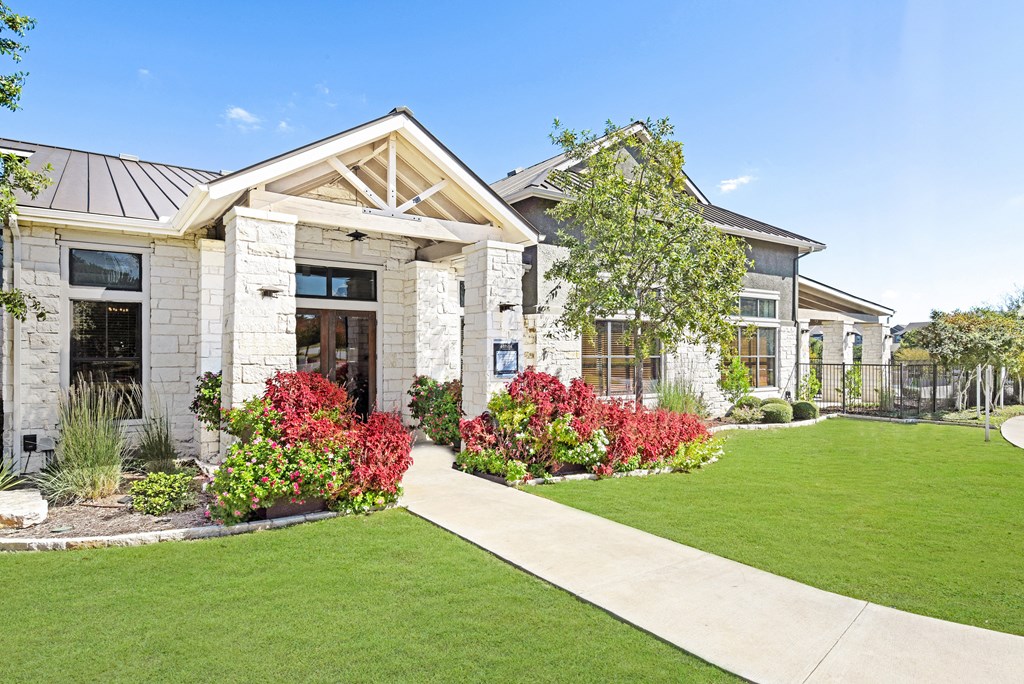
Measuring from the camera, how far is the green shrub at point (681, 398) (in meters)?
12.4

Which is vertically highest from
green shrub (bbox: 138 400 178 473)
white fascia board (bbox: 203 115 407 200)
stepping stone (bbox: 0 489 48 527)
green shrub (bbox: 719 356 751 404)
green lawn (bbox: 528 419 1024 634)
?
white fascia board (bbox: 203 115 407 200)

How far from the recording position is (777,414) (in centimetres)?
1349

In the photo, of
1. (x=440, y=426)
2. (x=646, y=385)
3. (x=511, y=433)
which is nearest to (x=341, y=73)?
(x=440, y=426)

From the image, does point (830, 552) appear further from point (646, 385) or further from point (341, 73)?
point (341, 73)

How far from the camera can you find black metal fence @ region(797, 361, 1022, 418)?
1511 cm

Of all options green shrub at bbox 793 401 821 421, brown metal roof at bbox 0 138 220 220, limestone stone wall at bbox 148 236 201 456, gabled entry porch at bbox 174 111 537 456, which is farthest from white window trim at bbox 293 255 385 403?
green shrub at bbox 793 401 821 421

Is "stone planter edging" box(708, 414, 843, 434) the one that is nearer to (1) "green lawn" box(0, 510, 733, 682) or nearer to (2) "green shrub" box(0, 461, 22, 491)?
(1) "green lawn" box(0, 510, 733, 682)

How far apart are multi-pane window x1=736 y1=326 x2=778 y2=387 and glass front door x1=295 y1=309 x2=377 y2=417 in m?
10.2

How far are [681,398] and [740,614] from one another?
9328mm

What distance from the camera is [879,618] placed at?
3471 mm

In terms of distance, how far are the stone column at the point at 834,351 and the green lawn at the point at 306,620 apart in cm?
1755

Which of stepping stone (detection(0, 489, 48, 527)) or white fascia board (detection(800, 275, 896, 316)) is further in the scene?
white fascia board (detection(800, 275, 896, 316))

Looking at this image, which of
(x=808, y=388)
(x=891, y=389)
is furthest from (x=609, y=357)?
(x=891, y=389)

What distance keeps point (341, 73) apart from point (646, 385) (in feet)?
30.8
